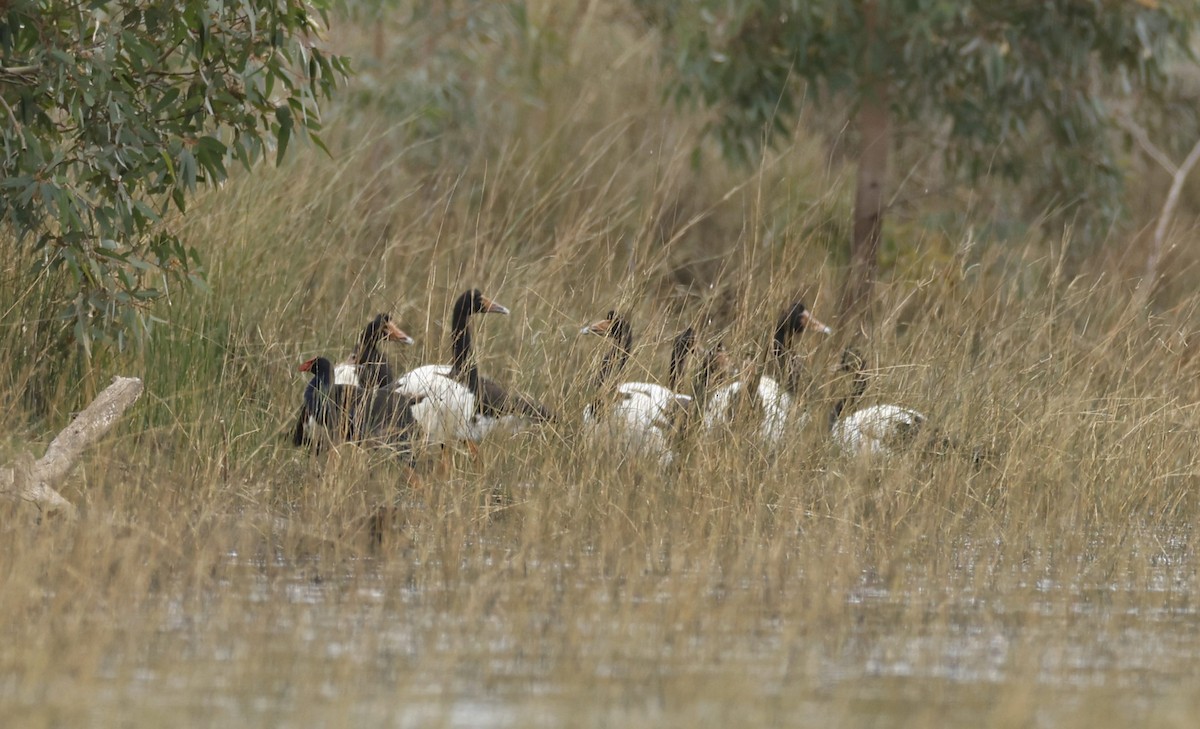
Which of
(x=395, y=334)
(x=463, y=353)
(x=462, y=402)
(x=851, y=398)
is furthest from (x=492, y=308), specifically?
(x=851, y=398)

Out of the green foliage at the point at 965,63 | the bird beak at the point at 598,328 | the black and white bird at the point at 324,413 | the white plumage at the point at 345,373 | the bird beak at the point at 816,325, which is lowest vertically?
the white plumage at the point at 345,373

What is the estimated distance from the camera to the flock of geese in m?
7.91

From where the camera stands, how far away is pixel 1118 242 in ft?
44.9

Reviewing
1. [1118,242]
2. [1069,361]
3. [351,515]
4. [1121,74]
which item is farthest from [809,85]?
Result: [351,515]

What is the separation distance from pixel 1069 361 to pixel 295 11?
3795 mm

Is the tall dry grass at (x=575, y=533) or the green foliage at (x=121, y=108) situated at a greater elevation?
the green foliage at (x=121, y=108)

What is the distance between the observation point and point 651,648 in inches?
207

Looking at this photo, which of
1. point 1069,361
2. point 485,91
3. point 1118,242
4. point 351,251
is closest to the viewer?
point 1069,361

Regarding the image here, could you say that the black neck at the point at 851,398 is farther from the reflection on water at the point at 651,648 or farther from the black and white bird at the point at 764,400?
the reflection on water at the point at 651,648

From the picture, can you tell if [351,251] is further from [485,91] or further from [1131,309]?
[485,91]

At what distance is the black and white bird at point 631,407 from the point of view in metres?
7.94

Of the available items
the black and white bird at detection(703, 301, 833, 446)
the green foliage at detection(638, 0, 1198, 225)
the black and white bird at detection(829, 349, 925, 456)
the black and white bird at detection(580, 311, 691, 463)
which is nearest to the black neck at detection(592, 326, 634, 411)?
the black and white bird at detection(580, 311, 691, 463)

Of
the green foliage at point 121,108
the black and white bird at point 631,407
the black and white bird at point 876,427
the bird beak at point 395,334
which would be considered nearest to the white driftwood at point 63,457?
A: the green foliage at point 121,108

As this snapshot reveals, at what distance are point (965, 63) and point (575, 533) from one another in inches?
237
